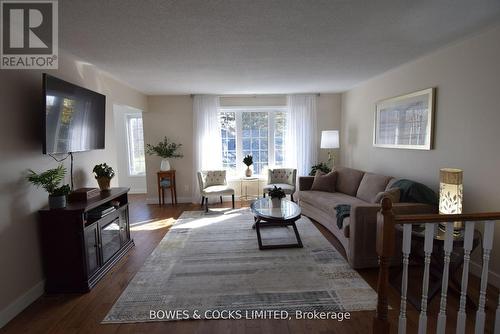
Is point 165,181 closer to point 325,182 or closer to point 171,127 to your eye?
point 171,127

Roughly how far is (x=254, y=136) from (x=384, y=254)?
15.0ft

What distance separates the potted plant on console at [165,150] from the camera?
17.8 feet

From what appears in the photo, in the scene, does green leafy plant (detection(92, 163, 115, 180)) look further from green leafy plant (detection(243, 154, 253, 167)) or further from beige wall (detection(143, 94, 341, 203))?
green leafy plant (detection(243, 154, 253, 167))

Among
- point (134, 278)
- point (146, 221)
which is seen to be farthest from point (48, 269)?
point (146, 221)

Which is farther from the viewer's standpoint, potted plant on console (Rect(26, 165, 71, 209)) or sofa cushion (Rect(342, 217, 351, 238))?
sofa cushion (Rect(342, 217, 351, 238))

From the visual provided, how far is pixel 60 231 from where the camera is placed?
7.86 feet

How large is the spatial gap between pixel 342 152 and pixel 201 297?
4594mm

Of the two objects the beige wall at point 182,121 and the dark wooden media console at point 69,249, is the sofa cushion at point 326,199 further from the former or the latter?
the dark wooden media console at point 69,249

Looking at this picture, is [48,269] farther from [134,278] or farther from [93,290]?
[134,278]

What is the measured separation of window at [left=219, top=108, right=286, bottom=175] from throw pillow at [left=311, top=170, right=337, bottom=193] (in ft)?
4.77

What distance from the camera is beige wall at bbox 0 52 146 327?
208 cm

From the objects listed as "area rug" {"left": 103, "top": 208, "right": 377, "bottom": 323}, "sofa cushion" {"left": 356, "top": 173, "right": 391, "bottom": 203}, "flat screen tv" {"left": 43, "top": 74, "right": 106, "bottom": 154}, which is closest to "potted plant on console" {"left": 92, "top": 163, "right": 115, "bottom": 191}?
"flat screen tv" {"left": 43, "top": 74, "right": 106, "bottom": 154}

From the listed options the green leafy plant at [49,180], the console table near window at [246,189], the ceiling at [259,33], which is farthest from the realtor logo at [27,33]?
the console table near window at [246,189]

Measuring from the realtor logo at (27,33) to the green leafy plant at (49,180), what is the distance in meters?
0.93
